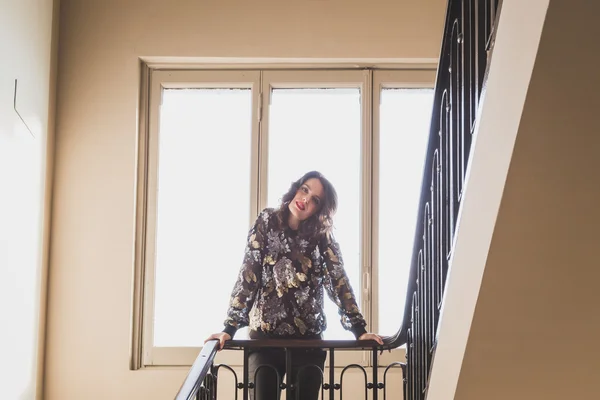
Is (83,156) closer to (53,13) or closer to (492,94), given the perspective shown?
(53,13)

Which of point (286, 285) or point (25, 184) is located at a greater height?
point (25, 184)

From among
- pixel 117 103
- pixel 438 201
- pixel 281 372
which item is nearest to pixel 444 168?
pixel 438 201

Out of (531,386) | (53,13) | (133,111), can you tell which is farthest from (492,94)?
(53,13)

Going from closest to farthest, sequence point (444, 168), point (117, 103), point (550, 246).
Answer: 1. point (550, 246)
2. point (444, 168)
3. point (117, 103)

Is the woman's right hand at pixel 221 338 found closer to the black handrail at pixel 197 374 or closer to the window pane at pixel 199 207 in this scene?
the black handrail at pixel 197 374

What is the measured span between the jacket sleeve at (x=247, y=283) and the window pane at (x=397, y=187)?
1.38m

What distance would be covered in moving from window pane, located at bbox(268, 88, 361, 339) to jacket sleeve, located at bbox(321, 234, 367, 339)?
3.76 ft

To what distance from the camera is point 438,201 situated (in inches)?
87.6

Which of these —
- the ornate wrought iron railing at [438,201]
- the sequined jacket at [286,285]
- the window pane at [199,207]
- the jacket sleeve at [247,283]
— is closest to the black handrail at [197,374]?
the ornate wrought iron railing at [438,201]

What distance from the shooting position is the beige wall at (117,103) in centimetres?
404

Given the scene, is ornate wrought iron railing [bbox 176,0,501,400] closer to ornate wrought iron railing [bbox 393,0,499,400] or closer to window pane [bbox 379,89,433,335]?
ornate wrought iron railing [bbox 393,0,499,400]

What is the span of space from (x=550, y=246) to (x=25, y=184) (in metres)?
2.98

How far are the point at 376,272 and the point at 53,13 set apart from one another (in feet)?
7.86

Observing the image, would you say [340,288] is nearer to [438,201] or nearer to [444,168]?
[438,201]
